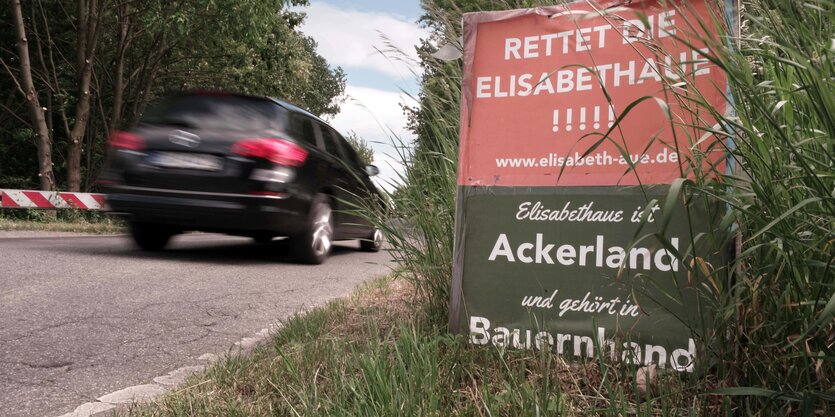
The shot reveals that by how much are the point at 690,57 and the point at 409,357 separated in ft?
4.67

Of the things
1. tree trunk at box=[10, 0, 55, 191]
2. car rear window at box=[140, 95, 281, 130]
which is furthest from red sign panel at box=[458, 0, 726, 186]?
tree trunk at box=[10, 0, 55, 191]

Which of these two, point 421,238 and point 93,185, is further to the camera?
point 93,185

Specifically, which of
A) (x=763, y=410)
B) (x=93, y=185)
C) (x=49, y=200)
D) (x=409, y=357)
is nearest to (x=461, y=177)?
(x=409, y=357)

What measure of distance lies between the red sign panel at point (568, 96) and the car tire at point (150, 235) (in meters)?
6.45

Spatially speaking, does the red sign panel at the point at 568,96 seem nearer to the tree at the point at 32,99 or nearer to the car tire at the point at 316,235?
the car tire at the point at 316,235

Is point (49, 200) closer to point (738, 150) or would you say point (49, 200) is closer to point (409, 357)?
point (409, 357)

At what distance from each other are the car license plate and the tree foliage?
960cm

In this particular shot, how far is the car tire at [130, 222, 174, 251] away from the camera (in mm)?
8375

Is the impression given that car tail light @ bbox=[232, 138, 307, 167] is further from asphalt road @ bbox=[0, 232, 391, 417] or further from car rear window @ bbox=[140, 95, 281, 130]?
asphalt road @ bbox=[0, 232, 391, 417]

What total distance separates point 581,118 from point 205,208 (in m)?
5.41

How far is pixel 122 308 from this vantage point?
192 inches

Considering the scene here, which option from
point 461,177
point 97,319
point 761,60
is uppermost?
point 761,60

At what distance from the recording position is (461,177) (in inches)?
115

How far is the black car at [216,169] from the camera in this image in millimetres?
7305
